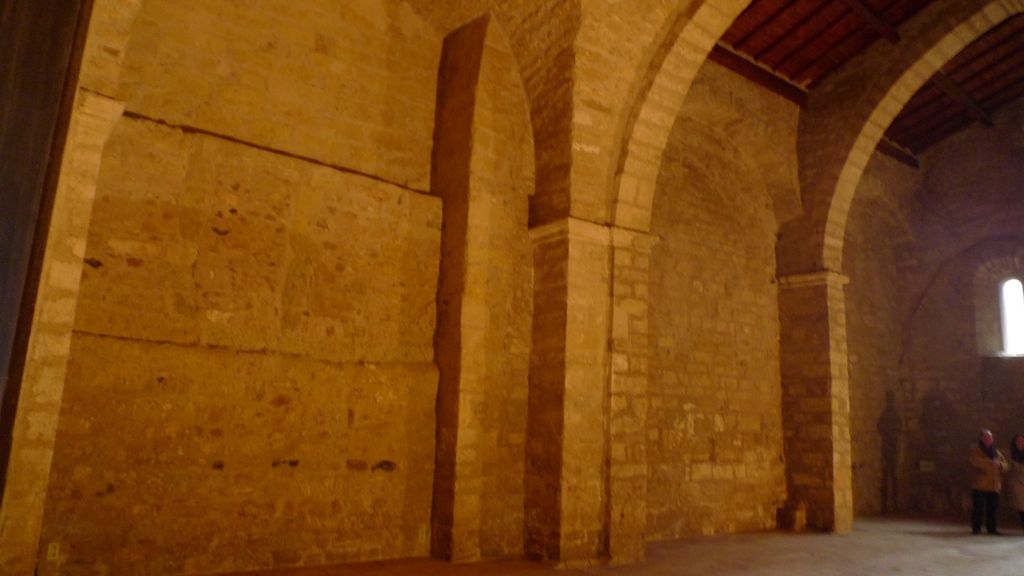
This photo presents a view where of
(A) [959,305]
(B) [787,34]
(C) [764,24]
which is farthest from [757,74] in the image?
(A) [959,305]

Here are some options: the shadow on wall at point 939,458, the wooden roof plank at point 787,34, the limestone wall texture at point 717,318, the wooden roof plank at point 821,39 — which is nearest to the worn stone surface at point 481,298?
the limestone wall texture at point 717,318

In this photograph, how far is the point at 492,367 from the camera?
18.4ft

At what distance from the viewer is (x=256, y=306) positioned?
15.9ft

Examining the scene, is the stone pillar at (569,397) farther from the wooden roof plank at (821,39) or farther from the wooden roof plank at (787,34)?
the wooden roof plank at (821,39)

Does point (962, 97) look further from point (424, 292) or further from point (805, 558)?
point (424, 292)

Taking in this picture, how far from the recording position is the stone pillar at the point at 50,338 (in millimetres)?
3439

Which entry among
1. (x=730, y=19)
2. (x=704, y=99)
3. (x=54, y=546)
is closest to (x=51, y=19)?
(x=54, y=546)

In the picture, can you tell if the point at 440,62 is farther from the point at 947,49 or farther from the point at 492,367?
the point at 947,49

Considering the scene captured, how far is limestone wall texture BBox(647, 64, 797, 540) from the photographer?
7.28 m

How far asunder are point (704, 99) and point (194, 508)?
20.4 feet

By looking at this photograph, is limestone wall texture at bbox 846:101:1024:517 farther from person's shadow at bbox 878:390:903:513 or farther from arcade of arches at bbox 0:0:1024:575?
arcade of arches at bbox 0:0:1024:575

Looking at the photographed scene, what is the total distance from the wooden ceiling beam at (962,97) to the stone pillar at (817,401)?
323 centimetres

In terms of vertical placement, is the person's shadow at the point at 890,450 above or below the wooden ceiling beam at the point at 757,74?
below

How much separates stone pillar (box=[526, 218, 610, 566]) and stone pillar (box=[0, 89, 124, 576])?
10.6ft
